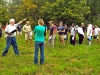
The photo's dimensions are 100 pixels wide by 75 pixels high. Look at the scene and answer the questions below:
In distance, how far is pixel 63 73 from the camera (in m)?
9.50

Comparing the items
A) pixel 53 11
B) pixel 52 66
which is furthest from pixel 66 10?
pixel 52 66

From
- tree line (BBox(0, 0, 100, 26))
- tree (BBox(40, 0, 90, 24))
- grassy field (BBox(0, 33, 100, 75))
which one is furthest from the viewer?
tree line (BBox(0, 0, 100, 26))

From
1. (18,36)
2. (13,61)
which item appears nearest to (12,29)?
(13,61)

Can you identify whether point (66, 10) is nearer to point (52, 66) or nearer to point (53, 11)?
point (53, 11)

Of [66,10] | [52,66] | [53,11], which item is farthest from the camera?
[53,11]

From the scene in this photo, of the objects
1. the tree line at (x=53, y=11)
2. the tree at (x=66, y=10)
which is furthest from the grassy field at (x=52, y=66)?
the tree at (x=66, y=10)

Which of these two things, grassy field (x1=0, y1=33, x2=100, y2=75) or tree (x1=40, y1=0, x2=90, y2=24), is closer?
grassy field (x1=0, y1=33, x2=100, y2=75)

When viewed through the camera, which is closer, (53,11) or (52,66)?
(52,66)

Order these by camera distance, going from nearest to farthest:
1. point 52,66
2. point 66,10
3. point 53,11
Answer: point 52,66 → point 66,10 → point 53,11

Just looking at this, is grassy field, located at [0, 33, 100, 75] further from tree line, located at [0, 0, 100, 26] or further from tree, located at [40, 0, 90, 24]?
tree, located at [40, 0, 90, 24]

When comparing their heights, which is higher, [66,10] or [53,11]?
[66,10]

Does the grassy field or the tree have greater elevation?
the tree

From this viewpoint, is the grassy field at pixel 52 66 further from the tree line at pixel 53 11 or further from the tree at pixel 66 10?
the tree at pixel 66 10

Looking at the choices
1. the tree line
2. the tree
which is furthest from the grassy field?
the tree
